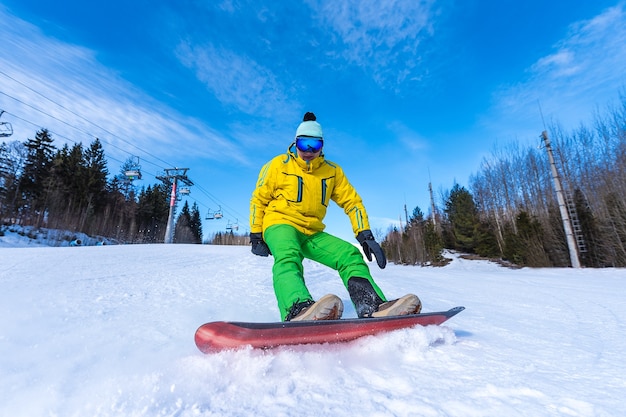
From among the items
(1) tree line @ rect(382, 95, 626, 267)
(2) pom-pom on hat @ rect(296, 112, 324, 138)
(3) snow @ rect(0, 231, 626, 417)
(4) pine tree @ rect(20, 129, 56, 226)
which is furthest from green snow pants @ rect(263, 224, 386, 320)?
(4) pine tree @ rect(20, 129, 56, 226)

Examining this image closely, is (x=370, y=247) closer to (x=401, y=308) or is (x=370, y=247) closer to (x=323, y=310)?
(x=401, y=308)

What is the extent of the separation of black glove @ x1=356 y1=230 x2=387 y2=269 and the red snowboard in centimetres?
75

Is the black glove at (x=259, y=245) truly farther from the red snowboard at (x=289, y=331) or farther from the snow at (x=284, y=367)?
the red snowboard at (x=289, y=331)

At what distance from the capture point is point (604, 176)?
14828 millimetres

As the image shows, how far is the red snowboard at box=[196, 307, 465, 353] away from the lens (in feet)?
3.97

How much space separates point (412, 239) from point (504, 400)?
2905cm

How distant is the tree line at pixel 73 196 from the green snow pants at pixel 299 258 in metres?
25.5

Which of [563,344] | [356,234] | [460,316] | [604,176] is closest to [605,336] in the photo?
[563,344]

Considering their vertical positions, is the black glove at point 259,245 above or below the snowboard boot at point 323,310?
above

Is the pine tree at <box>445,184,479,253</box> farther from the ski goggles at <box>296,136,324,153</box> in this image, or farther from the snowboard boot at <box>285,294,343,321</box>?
the snowboard boot at <box>285,294,343,321</box>

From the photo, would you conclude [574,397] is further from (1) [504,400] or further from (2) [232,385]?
(2) [232,385]

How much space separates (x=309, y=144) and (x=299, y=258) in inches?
36.9

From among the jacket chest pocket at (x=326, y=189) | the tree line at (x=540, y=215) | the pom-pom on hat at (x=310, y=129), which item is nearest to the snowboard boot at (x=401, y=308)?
the jacket chest pocket at (x=326, y=189)

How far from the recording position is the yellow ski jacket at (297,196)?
2223 mm
